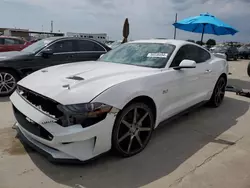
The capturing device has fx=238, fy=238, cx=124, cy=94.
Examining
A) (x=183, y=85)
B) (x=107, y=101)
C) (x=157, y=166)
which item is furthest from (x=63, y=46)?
(x=157, y=166)

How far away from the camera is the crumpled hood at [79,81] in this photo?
97.9 inches

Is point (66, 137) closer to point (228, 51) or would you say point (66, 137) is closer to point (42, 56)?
point (42, 56)

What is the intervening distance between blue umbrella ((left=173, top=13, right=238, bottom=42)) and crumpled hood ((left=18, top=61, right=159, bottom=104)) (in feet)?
23.0

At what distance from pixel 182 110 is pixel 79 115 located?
2.05m

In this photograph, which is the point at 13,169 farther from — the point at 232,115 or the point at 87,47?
the point at 87,47

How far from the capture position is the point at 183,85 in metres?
3.68

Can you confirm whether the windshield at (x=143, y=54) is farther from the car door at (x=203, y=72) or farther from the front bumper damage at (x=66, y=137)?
the front bumper damage at (x=66, y=137)

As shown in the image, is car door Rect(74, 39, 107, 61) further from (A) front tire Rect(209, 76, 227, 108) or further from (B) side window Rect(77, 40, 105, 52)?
(A) front tire Rect(209, 76, 227, 108)

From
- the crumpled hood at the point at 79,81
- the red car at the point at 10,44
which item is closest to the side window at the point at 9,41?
the red car at the point at 10,44

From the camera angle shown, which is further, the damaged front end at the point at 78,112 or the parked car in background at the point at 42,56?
the parked car in background at the point at 42,56

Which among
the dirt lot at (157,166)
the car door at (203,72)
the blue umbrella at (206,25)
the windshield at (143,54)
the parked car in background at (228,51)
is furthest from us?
the parked car in background at (228,51)

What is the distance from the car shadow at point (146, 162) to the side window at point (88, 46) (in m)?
3.88

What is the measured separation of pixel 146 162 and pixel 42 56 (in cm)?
423

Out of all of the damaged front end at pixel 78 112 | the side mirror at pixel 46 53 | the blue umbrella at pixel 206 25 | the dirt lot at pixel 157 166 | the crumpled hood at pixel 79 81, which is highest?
the blue umbrella at pixel 206 25
